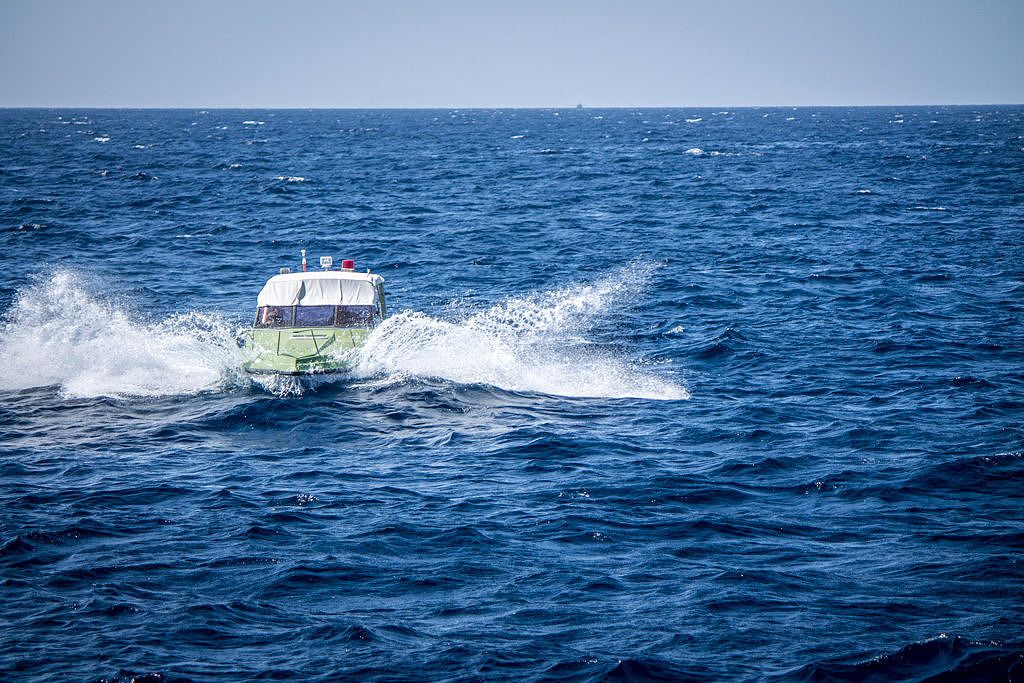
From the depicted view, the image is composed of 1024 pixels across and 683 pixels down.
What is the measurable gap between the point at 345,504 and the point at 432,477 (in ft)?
→ 5.99

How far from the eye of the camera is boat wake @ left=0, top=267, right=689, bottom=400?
22766 millimetres

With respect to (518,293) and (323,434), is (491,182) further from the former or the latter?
(323,434)

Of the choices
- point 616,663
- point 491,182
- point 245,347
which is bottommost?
point 616,663

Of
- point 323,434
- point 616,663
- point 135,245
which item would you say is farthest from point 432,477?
point 135,245

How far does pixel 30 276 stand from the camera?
113 ft

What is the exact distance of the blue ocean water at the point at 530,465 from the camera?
11992 mm

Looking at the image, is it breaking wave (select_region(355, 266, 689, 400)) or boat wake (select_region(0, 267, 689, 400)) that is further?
breaking wave (select_region(355, 266, 689, 400))

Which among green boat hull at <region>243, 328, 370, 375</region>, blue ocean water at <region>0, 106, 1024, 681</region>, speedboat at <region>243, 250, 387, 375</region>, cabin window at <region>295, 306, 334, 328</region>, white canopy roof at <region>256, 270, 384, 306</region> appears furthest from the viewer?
white canopy roof at <region>256, 270, 384, 306</region>

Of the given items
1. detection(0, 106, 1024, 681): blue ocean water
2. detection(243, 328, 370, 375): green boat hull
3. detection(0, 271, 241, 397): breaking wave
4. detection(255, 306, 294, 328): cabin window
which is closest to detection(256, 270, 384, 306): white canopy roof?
detection(255, 306, 294, 328): cabin window

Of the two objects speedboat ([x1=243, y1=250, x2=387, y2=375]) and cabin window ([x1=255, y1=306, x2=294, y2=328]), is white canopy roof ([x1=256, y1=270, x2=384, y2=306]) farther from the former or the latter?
cabin window ([x1=255, y1=306, x2=294, y2=328])

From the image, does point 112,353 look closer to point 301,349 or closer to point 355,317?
point 301,349

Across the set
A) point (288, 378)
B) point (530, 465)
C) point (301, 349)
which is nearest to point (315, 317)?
point (301, 349)

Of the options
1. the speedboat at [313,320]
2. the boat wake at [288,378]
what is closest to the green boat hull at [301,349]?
the speedboat at [313,320]

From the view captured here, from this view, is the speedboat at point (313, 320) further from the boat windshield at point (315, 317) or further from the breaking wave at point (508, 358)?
the breaking wave at point (508, 358)
